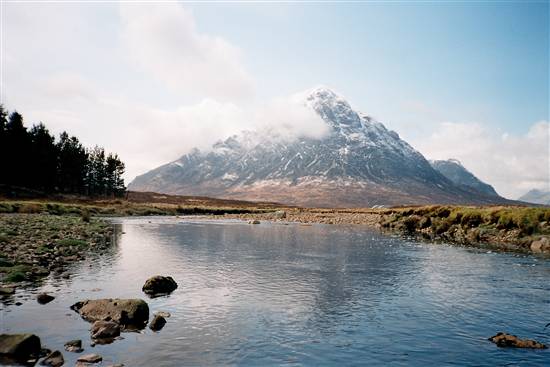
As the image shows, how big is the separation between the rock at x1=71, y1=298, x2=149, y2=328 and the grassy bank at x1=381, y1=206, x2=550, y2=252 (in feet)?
143

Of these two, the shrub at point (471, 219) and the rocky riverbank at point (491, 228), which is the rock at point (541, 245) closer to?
the rocky riverbank at point (491, 228)

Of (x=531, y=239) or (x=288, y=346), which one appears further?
(x=531, y=239)

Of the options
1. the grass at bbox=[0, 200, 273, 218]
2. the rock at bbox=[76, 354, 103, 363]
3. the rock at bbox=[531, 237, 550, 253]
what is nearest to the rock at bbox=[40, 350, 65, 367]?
the rock at bbox=[76, 354, 103, 363]

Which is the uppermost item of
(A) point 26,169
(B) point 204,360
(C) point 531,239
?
(A) point 26,169

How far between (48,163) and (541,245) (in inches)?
4724

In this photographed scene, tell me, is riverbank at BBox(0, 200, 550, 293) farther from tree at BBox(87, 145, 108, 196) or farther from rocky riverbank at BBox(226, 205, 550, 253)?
tree at BBox(87, 145, 108, 196)

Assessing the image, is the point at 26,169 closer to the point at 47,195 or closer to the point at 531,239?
A: the point at 47,195

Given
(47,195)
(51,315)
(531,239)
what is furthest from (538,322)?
(47,195)

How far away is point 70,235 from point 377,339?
125 ft

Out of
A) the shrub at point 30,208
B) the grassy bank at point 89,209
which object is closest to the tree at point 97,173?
the grassy bank at point 89,209

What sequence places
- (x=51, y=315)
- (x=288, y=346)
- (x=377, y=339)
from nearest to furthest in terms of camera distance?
1. (x=288, y=346)
2. (x=377, y=339)
3. (x=51, y=315)

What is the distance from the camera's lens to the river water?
14.6 meters

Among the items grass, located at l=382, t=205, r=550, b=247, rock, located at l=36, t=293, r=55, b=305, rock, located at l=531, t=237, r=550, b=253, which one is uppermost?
grass, located at l=382, t=205, r=550, b=247

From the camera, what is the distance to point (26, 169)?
109 m
